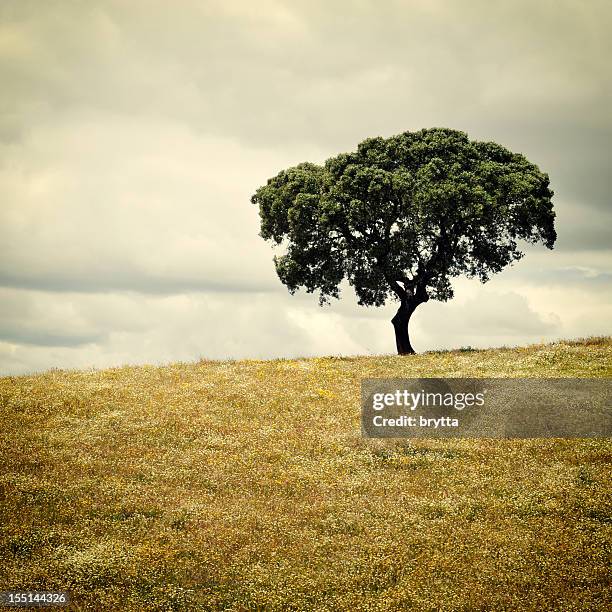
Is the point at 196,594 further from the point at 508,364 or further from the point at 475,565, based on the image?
the point at 508,364

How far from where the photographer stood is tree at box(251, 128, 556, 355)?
144ft

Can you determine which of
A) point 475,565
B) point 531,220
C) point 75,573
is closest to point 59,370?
point 75,573

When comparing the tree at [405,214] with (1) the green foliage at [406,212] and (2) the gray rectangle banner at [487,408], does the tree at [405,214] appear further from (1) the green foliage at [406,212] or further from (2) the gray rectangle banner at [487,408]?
(2) the gray rectangle banner at [487,408]

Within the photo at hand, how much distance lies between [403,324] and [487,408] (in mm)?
22779

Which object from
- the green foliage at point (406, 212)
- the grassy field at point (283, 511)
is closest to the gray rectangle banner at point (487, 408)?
the grassy field at point (283, 511)

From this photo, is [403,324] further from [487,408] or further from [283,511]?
[283,511]

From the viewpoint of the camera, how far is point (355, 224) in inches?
1827

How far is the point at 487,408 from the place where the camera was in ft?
86.2

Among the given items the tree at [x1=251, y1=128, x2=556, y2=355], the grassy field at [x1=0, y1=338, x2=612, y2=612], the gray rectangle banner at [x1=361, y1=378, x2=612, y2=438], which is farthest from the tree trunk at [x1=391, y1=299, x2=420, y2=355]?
the grassy field at [x1=0, y1=338, x2=612, y2=612]

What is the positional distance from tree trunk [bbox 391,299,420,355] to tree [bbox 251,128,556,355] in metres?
0.08

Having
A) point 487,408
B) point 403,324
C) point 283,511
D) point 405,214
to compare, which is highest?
point 405,214

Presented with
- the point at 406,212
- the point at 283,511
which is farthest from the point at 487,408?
the point at 406,212

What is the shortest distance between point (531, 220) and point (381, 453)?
100 ft

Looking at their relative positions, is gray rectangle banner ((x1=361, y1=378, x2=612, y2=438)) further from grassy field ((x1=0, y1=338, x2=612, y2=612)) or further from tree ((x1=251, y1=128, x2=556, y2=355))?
tree ((x1=251, y1=128, x2=556, y2=355))
